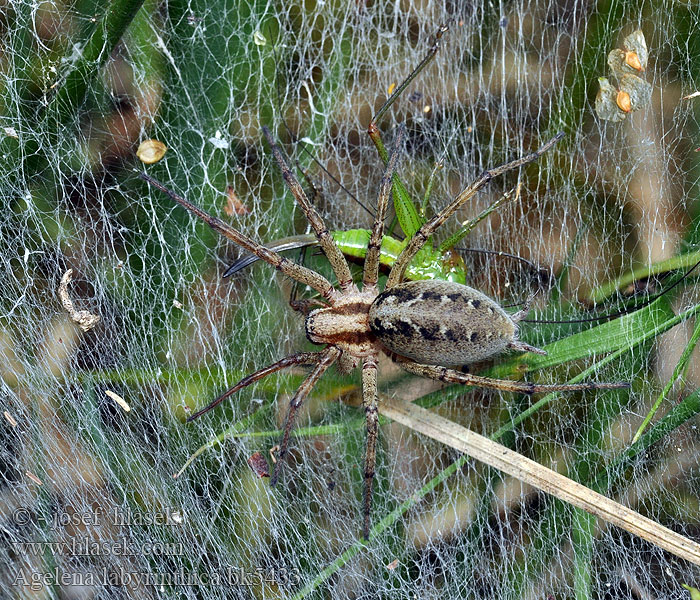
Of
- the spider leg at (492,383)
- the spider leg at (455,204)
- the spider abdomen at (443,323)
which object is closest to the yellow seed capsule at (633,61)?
the spider leg at (455,204)

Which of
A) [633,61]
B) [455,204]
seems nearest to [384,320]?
[455,204]

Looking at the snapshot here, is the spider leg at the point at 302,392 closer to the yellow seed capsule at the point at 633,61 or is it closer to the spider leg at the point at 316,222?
the spider leg at the point at 316,222

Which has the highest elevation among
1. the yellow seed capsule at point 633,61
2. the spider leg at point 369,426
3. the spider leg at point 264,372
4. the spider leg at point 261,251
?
the yellow seed capsule at point 633,61

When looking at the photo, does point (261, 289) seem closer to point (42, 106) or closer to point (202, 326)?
point (202, 326)

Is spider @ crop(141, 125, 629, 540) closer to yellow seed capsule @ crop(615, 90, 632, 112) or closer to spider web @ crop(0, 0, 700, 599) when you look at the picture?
spider web @ crop(0, 0, 700, 599)

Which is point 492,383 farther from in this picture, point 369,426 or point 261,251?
point 261,251

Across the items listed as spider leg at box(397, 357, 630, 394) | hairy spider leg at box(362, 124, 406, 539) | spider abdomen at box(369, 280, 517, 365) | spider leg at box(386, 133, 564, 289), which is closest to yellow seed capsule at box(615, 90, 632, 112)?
spider leg at box(386, 133, 564, 289)

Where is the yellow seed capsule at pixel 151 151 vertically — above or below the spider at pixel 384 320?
above

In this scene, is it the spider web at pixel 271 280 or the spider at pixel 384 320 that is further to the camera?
the spider web at pixel 271 280
